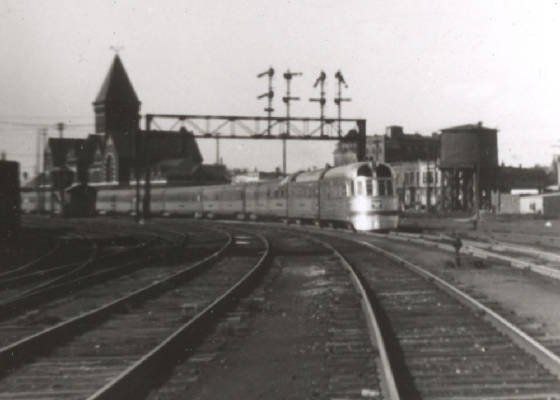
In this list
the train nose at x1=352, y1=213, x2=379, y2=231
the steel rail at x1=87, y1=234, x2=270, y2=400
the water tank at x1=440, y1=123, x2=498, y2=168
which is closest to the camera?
the steel rail at x1=87, y1=234, x2=270, y2=400

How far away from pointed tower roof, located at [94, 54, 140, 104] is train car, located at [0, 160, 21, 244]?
8377cm

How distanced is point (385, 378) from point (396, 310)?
4595mm

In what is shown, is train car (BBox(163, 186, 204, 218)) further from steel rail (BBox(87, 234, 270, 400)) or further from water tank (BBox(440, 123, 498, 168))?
steel rail (BBox(87, 234, 270, 400))

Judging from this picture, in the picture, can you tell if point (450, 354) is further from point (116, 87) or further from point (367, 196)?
point (116, 87)

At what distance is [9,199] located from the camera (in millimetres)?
26578

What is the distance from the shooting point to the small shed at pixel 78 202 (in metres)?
67.0

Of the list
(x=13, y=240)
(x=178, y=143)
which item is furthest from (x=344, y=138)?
(x=178, y=143)

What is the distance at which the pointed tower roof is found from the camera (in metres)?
109

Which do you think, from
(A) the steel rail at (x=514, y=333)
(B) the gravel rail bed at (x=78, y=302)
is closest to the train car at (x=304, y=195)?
(B) the gravel rail bed at (x=78, y=302)

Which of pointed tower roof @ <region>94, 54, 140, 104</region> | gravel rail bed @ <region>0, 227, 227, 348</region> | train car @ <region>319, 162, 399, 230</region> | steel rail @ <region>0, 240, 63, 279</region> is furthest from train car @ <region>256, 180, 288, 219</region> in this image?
pointed tower roof @ <region>94, 54, 140, 104</region>

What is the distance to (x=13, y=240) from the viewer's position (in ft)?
94.7

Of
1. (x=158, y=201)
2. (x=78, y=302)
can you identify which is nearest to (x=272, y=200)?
(x=158, y=201)

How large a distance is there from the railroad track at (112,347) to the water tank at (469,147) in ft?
180

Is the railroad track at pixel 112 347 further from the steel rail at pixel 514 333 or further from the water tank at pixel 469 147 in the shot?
the water tank at pixel 469 147
